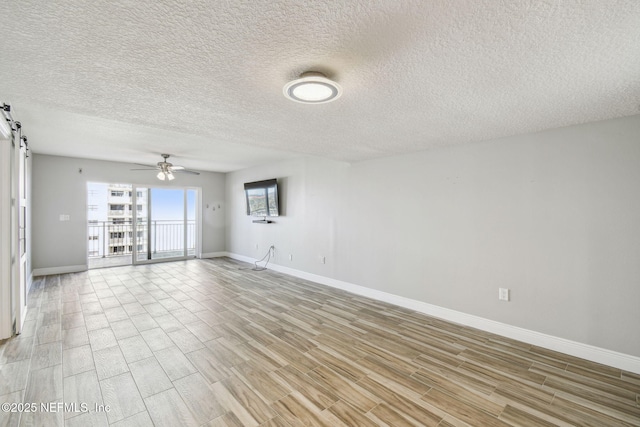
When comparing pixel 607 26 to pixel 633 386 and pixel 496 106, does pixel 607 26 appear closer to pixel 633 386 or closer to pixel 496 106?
pixel 496 106

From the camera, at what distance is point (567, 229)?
2748 millimetres

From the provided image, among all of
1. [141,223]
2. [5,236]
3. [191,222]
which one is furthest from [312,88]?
[191,222]

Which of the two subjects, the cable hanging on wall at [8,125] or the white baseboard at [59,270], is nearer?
the cable hanging on wall at [8,125]

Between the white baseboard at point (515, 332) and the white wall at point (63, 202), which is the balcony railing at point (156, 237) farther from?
the white baseboard at point (515, 332)

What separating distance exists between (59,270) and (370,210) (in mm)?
6545

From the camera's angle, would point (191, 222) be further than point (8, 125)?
Yes

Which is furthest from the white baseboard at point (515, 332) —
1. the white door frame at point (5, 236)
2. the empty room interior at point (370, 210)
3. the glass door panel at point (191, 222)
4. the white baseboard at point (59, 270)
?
the white baseboard at point (59, 270)

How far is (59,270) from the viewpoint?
5.70 meters

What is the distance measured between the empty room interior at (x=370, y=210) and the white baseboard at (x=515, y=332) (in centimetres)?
2

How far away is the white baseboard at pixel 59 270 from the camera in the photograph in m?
5.45

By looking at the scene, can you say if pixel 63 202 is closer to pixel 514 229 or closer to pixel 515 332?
pixel 514 229

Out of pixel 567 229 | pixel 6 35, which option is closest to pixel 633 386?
pixel 567 229

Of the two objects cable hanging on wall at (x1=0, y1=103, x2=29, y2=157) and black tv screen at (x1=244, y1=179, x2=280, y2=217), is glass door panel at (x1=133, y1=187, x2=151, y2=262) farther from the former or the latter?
cable hanging on wall at (x1=0, y1=103, x2=29, y2=157)

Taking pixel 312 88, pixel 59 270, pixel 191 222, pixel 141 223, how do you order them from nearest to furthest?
pixel 312 88
pixel 59 270
pixel 141 223
pixel 191 222
